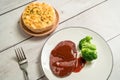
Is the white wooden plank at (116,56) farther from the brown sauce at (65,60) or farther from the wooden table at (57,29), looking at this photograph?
the brown sauce at (65,60)

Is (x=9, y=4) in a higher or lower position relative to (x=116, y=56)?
higher

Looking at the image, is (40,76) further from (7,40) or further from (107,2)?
(107,2)

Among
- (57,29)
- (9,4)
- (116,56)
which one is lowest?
(116,56)

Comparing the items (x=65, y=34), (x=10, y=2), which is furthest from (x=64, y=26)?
(x=10, y=2)

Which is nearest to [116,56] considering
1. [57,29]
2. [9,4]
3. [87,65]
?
[87,65]

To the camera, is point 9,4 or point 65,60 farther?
point 9,4

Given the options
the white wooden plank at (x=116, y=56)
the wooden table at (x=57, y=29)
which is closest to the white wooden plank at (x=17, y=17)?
the wooden table at (x=57, y=29)

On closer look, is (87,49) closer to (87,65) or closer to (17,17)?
(87,65)

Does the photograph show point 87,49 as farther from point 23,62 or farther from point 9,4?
point 9,4
